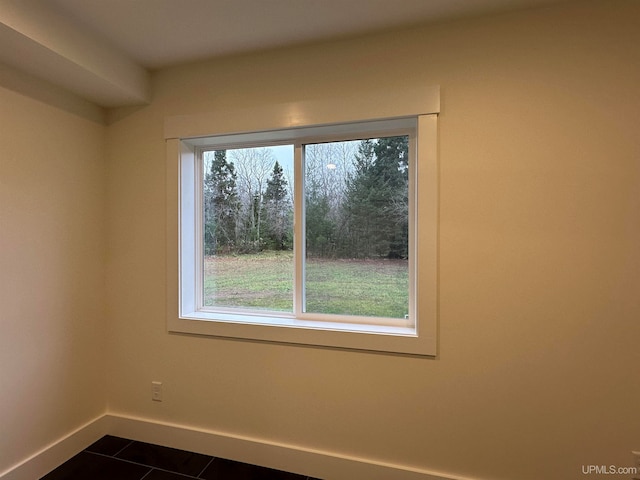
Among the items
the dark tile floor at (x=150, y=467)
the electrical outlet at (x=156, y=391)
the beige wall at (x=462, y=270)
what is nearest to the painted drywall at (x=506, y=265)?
the beige wall at (x=462, y=270)

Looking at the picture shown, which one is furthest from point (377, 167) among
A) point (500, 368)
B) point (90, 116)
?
point (90, 116)

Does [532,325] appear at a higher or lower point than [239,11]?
lower

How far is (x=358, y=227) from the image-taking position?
198 cm

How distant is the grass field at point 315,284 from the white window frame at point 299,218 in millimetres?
69

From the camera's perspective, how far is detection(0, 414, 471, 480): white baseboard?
1.71 metres

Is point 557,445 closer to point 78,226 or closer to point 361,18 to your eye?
point 361,18

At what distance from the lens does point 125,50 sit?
1856mm

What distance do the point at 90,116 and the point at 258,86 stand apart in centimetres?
110

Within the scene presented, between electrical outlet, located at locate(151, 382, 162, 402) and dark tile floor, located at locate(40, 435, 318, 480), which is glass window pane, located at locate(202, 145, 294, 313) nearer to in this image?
electrical outlet, located at locate(151, 382, 162, 402)

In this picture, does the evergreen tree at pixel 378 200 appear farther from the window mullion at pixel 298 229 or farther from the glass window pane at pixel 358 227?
the window mullion at pixel 298 229

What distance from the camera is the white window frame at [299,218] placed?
5.41 ft

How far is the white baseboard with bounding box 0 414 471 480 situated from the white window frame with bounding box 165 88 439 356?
23.5 inches

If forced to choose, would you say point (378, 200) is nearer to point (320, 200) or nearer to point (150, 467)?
point (320, 200)

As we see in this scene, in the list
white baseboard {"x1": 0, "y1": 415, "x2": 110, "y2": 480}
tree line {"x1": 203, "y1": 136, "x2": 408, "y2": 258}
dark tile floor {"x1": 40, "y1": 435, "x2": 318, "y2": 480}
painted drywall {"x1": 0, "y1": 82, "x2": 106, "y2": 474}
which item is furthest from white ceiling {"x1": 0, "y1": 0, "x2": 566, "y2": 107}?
dark tile floor {"x1": 40, "y1": 435, "x2": 318, "y2": 480}
